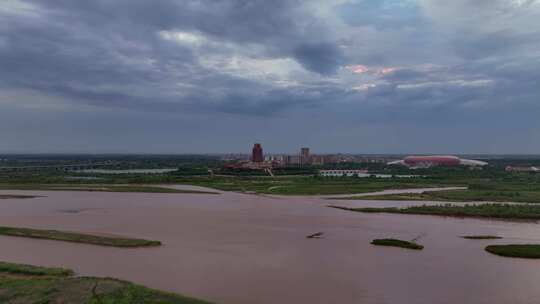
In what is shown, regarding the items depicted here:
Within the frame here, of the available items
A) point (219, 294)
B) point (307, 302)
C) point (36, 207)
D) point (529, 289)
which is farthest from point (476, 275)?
point (36, 207)

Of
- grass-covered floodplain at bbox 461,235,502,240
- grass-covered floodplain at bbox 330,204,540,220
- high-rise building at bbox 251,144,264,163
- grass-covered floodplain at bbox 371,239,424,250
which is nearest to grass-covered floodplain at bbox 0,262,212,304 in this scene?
grass-covered floodplain at bbox 371,239,424,250

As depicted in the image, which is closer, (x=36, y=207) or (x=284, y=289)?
(x=284, y=289)

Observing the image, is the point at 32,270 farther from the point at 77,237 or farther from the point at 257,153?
the point at 257,153

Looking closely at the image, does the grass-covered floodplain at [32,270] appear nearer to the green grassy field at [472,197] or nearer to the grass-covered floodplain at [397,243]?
the grass-covered floodplain at [397,243]

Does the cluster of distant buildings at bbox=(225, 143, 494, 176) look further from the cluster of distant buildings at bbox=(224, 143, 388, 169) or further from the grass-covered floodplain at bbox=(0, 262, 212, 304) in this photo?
the grass-covered floodplain at bbox=(0, 262, 212, 304)

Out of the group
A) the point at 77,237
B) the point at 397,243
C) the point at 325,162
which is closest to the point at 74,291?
the point at 77,237

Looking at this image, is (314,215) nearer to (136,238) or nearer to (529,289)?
(136,238)

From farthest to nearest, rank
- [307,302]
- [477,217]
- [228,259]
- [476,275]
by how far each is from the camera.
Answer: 1. [477,217]
2. [228,259]
3. [476,275]
4. [307,302]
